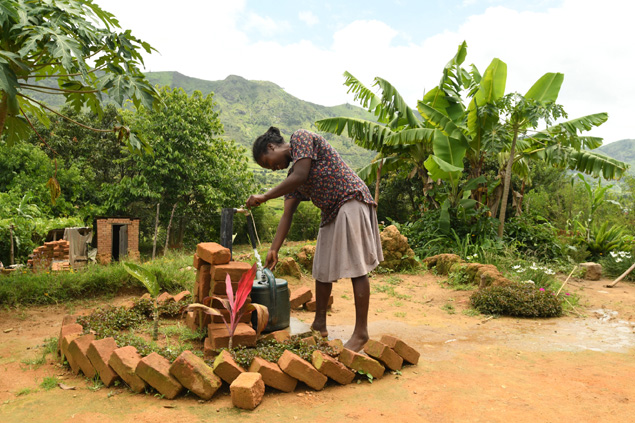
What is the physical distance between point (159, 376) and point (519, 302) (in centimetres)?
389

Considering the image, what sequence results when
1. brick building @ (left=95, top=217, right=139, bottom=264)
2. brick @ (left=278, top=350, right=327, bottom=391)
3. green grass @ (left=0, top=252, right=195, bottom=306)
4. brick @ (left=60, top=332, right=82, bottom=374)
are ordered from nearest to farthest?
brick @ (left=278, top=350, right=327, bottom=391) < brick @ (left=60, top=332, right=82, bottom=374) < green grass @ (left=0, top=252, right=195, bottom=306) < brick building @ (left=95, top=217, right=139, bottom=264)

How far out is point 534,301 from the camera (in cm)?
463

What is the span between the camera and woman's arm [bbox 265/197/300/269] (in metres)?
3.36

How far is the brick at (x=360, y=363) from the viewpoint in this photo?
8.68ft

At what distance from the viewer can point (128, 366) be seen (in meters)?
2.40

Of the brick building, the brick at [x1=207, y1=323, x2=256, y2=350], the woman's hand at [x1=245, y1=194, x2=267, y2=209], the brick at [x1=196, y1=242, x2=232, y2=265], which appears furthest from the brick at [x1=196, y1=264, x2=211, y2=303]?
the brick building

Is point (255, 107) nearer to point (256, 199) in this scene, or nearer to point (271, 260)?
point (271, 260)

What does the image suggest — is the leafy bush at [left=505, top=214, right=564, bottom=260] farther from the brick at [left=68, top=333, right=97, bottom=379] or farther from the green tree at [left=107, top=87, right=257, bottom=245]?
the green tree at [left=107, top=87, right=257, bottom=245]

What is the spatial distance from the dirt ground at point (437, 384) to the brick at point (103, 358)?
0.08 m

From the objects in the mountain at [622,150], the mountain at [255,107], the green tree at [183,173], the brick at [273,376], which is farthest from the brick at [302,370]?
the mountain at [622,150]

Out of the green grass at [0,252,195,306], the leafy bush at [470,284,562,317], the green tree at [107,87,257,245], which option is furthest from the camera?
the green tree at [107,87,257,245]

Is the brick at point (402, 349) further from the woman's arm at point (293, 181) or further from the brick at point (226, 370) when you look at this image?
the woman's arm at point (293, 181)

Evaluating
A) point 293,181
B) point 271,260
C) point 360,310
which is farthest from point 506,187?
point 293,181

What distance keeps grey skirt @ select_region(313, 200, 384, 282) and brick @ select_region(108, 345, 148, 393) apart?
146 cm
